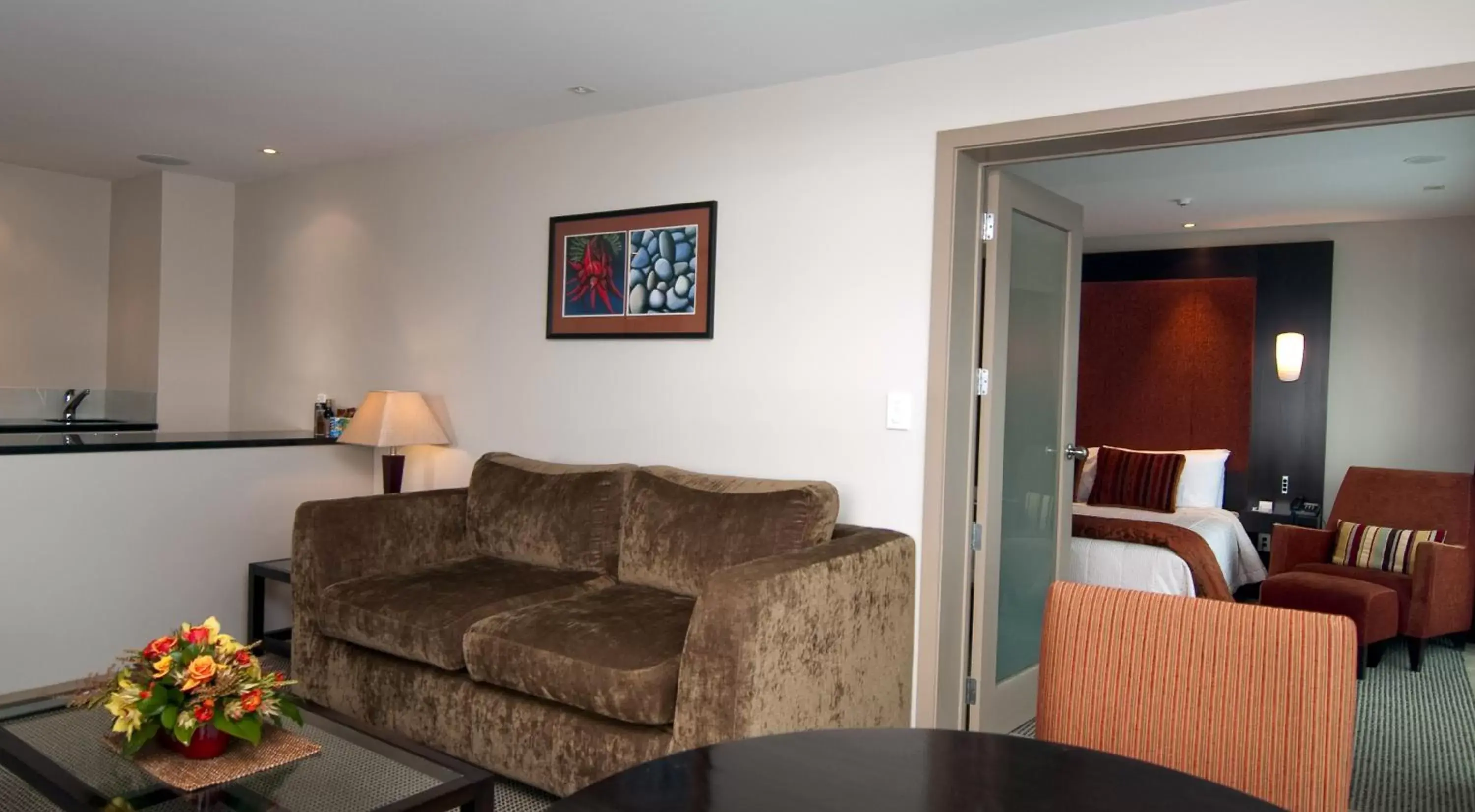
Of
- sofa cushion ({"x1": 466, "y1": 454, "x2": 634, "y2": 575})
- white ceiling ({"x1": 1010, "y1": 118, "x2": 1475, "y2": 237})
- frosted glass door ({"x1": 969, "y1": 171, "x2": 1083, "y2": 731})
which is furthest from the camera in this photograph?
white ceiling ({"x1": 1010, "y1": 118, "x2": 1475, "y2": 237})

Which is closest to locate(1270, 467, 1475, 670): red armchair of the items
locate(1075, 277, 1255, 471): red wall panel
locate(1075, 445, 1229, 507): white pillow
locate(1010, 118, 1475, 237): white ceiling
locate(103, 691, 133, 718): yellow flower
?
locate(1075, 445, 1229, 507): white pillow

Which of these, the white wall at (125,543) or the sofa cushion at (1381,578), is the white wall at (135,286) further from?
the sofa cushion at (1381,578)

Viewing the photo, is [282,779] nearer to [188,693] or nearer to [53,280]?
[188,693]

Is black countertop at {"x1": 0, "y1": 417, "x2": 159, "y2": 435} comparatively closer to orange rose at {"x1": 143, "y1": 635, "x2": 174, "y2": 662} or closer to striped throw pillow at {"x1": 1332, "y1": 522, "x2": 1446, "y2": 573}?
orange rose at {"x1": 143, "y1": 635, "x2": 174, "y2": 662}

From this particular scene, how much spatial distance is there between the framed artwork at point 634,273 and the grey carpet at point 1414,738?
6.76ft

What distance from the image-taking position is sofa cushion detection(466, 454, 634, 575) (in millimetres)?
3725

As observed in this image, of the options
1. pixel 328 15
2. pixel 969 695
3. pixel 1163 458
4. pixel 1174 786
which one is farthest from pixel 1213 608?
pixel 1163 458

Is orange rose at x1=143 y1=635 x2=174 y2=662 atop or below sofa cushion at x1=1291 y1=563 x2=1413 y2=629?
atop

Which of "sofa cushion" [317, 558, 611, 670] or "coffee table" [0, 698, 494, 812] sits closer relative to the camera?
"coffee table" [0, 698, 494, 812]

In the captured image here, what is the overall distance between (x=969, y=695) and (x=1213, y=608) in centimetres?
209

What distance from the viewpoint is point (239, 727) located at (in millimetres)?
2057

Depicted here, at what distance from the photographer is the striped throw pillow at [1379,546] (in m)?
5.00

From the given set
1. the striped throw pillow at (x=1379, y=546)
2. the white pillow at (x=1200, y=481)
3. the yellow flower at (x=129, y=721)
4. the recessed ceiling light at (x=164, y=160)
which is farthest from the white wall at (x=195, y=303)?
the striped throw pillow at (x=1379, y=546)

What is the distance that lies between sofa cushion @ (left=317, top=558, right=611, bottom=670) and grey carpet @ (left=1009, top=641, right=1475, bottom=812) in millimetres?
1848
